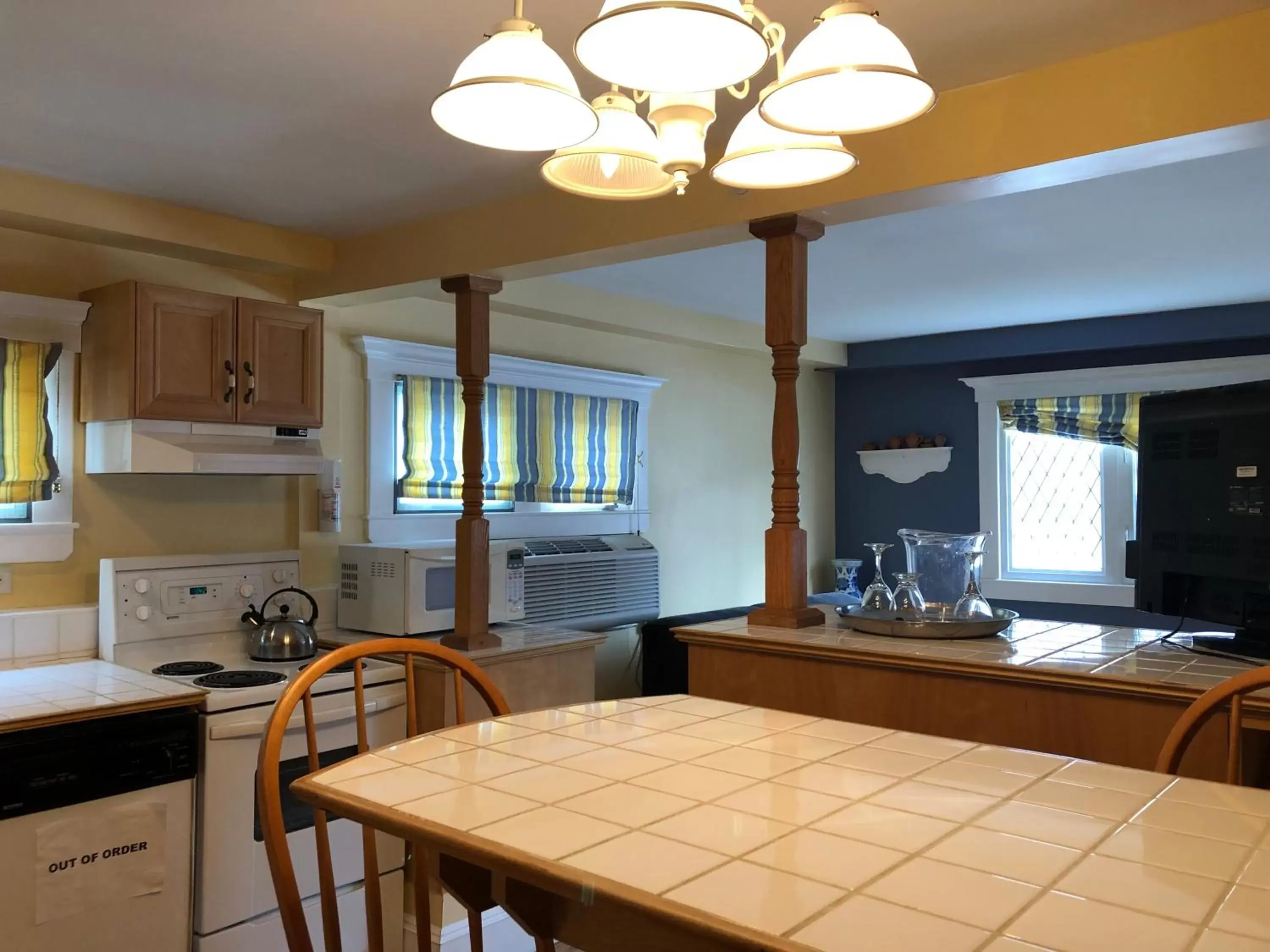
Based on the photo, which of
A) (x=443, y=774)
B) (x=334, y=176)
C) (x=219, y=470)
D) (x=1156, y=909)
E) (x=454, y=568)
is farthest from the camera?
(x=454, y=568)

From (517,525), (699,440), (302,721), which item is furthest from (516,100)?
(699,440)

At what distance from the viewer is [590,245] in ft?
9.55

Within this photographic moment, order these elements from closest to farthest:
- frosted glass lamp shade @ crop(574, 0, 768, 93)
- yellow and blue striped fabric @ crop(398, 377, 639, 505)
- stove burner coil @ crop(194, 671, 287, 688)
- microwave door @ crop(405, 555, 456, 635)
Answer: frosted glass lamp shade @ crop(574, 0, 768, 93), stove burner coil @ crop(194, 671, 287, 688), microwave door @ crop(405, 555, 456, 635), yellow and blue striped fabric @ crop(398, 377, 639, 505)

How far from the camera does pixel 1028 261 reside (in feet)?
13.4

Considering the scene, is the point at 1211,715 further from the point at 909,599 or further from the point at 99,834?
the point at 99,834

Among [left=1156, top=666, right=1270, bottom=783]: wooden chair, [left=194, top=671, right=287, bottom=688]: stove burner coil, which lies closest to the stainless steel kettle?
[left=194, top=671, right=287, bottom=688]: stove burner coil

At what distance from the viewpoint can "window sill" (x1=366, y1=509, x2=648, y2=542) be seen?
3.97 metres

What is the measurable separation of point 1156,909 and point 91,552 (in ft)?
10.4

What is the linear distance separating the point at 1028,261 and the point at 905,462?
2.36 meters

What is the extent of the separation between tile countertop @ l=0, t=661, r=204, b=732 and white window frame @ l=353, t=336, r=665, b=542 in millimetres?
1193

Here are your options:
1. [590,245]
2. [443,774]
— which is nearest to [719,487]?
[590,245]

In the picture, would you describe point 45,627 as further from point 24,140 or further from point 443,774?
point 443,774

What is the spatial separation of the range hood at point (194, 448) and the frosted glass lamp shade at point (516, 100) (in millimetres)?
2028

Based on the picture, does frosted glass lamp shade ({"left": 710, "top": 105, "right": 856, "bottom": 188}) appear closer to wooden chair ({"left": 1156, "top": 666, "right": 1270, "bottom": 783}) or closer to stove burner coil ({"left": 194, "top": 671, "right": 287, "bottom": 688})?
wooden chair ({"left": 1156, "top": 666, "right": 1270, "bottom": 783})
